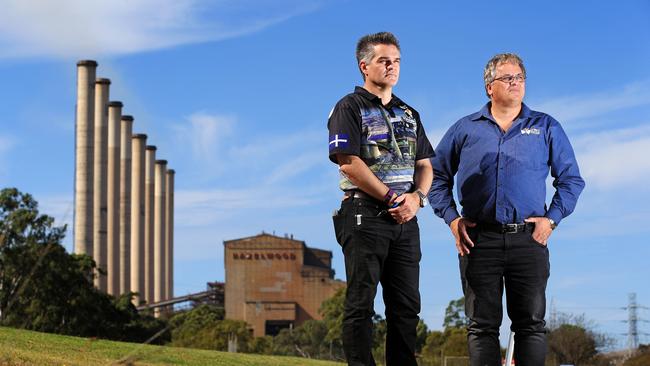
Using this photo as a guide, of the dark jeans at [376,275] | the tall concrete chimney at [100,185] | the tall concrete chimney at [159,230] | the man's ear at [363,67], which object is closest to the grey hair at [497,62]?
the man's ear at [363,67]

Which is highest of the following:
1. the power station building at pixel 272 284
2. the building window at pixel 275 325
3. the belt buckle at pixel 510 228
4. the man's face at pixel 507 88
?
the power station building at pixel 272 284

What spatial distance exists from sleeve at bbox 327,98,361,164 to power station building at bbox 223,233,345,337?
150116 mm

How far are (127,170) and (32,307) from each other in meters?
54.7

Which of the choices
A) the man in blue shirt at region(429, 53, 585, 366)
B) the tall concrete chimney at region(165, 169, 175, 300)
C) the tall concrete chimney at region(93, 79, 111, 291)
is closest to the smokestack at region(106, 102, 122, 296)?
the tall concrete chimney at region(93, 79, 111, 291)

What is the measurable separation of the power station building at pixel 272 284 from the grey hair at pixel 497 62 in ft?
492

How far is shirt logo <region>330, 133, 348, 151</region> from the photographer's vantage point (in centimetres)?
614

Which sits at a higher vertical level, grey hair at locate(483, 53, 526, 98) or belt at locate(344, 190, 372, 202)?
grey hair at locate(483, 53, 526, 98)

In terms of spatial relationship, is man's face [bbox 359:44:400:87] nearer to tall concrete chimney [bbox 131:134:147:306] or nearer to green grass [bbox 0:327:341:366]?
green grass [bbox 0:327:341:366]

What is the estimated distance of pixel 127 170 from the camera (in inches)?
4328

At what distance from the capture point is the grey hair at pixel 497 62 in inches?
257

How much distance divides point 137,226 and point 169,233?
21.6m

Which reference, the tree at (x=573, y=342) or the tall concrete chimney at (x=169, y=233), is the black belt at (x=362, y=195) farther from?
the tall concrete chimney at (x=169, y=233)

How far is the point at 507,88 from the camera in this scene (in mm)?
6539

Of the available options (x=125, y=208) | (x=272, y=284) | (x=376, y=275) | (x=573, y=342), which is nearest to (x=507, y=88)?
(x=376, y=275)
